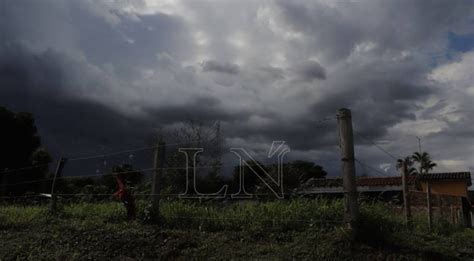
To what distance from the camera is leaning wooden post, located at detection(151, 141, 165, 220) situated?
732 centimetres

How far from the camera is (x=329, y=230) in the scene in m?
5.82

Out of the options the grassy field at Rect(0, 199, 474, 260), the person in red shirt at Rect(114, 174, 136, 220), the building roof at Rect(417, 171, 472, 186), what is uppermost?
the building roof at Rect(417, 171, 472, 186)

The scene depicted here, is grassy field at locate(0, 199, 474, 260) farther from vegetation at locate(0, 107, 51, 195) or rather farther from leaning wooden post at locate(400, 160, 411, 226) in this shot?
vegetation at locate(0, 107, 51, 195)

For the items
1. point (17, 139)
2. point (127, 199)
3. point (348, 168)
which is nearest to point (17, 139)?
point (17, 139)

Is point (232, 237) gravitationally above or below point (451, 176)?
below

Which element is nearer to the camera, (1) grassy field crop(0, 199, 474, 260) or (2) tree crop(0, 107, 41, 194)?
(1) grassy field crop(0, 199, 474, 260)

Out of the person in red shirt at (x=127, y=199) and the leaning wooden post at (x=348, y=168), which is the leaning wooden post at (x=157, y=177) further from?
the leaning wooden post at (x=348, y=168)

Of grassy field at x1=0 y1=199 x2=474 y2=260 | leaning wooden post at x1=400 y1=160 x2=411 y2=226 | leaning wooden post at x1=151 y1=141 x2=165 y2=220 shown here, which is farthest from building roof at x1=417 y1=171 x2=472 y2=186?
leaning wooden post at x1=151 y1=141 x2=165 y2=220

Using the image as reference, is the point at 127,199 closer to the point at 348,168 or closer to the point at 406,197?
the point at 348,168

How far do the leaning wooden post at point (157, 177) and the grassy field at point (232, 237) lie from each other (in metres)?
0.15

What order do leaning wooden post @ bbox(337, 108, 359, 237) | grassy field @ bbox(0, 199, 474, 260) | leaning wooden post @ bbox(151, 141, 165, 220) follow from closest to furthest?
grassy field @ bbox(0, 199, 474, 260)
leaning wooden post @ bbox(337, 108, 359, 237)
leaning wooden post @ bbox(151, 141, 165, 220)

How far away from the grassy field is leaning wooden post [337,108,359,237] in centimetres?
15

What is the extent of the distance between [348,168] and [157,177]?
3.32 meters

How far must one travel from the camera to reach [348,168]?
5602 millimetres
